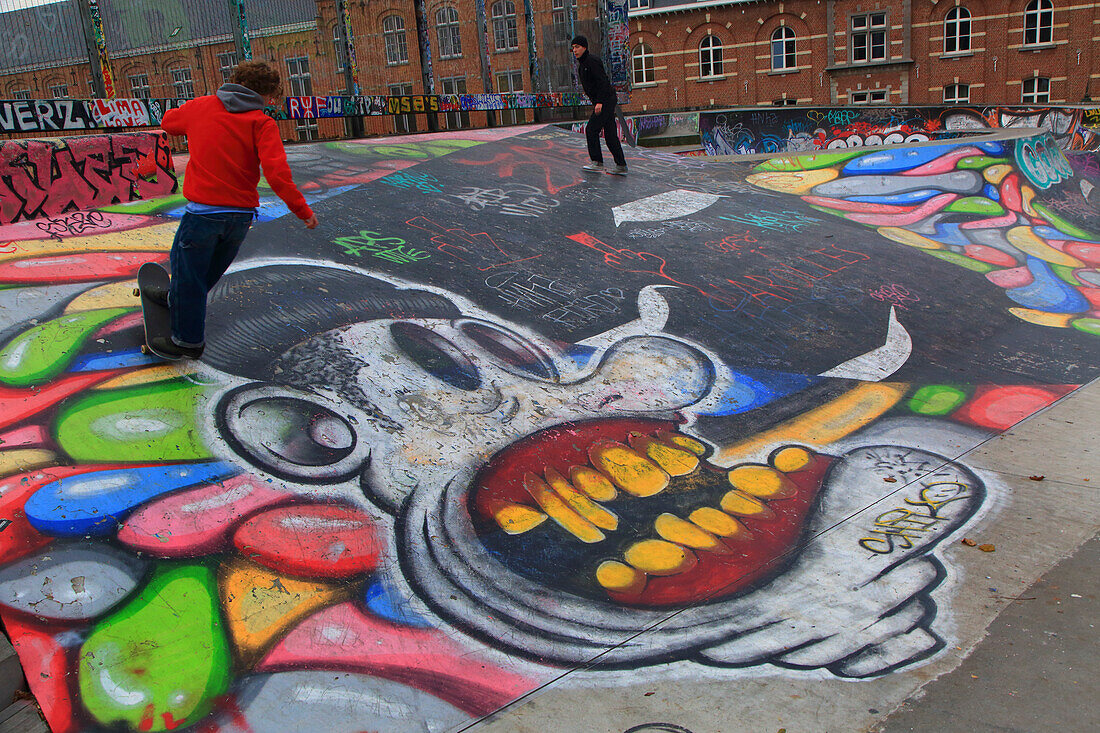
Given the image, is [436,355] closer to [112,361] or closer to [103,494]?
[112,361]

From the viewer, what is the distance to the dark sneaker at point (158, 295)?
447 cm

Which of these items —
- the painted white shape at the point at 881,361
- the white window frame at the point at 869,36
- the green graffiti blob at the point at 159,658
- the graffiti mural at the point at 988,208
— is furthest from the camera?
the white window frame at the point at 869,36

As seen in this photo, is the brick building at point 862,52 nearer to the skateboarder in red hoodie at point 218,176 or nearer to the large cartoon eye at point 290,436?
the skateboarder in red hoodie at point 218,176

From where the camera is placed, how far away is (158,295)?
Answer: 4.50m

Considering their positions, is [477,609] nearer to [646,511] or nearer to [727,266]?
[646,511]

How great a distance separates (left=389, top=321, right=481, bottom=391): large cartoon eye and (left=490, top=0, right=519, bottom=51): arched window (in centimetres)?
1935

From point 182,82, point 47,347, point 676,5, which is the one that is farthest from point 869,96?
point 47,347

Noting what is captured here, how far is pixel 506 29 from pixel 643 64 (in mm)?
20640

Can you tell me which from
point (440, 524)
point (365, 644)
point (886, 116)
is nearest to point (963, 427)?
point (440, 524)

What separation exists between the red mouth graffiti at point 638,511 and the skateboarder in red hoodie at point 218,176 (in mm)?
1921

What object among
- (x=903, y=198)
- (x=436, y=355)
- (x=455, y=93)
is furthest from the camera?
(x=455, y=93)

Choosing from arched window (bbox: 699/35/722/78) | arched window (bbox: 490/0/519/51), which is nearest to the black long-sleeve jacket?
arched window (bbox: 490/0/519/51)

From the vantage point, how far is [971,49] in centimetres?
3375

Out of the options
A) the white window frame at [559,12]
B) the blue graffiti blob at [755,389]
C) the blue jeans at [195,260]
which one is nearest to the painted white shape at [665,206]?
the blue graffiti blob at [755,389]
